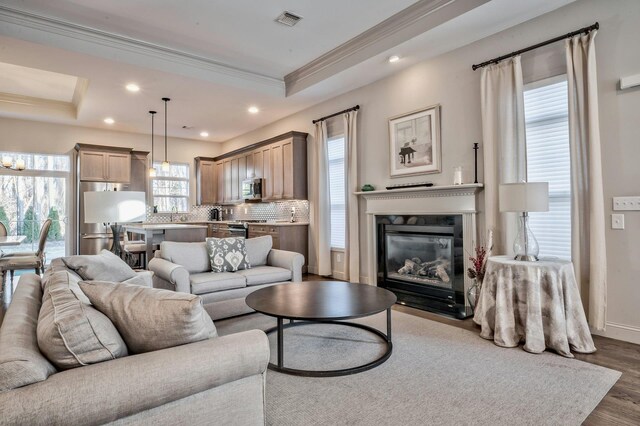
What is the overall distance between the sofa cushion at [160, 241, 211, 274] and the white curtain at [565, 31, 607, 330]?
12.3 ft

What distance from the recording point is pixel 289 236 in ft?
20.7

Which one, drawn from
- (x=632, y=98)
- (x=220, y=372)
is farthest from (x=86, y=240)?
(x=632, y=98)

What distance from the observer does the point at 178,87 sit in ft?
17.7

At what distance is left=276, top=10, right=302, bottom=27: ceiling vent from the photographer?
3.96 metres

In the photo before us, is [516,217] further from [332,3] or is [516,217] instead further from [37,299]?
[37,299]

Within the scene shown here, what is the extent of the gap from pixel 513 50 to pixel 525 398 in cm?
334

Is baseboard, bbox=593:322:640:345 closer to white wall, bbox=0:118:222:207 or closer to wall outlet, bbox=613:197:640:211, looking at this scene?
wall outlet, bbox=613:197:640:211

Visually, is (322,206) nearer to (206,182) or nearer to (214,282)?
(214,282)

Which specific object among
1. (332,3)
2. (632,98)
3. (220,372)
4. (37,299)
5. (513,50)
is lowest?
(220,372)

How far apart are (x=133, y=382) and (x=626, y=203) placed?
12.3 ft

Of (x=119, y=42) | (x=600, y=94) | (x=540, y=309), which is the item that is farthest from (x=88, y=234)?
(x=600, y=94)

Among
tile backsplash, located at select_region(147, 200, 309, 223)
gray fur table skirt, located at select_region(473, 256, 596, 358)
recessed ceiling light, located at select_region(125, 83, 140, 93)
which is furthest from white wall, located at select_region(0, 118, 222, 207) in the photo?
gray fur table skirt, located at select_region(473, 256, 596, 358)

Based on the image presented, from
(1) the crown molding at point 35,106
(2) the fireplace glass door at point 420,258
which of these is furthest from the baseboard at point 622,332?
(1) the crown molding at point 35,106

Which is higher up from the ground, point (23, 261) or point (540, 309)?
point (23, 261)
